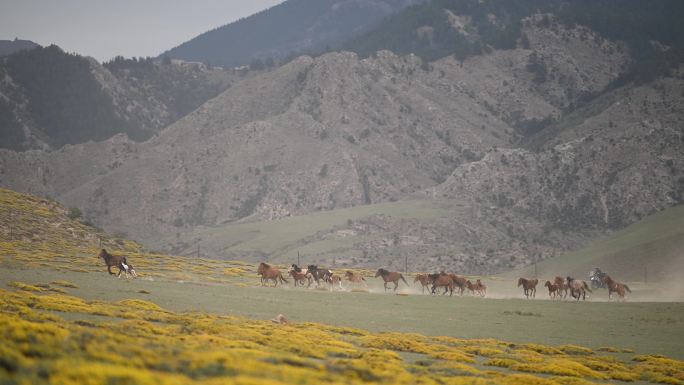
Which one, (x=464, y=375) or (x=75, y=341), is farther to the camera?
(x=464, y=375)

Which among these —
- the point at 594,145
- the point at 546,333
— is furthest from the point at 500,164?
the point at 546,333

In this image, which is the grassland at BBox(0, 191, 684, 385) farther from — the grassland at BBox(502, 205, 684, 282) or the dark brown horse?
the grassland at BBox(502, 205, 684, 282)

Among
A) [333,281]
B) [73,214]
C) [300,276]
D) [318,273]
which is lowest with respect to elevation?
[333,281]

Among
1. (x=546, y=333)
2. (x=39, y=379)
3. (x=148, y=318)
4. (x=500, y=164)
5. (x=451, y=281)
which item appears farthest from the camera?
(x=500, y=164)

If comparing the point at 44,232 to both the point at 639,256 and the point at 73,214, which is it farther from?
the point at 639,256

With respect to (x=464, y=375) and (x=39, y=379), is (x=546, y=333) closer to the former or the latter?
(x=464, y=375)

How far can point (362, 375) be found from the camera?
70.1ft

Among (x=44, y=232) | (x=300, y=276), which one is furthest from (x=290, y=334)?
(x=44, y=232)

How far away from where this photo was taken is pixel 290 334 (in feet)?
108

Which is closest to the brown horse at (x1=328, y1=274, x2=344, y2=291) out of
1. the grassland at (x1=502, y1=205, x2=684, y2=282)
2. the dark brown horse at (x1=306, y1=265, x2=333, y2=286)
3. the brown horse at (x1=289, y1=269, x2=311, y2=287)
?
the dark brown horse at (x1=306, y1=265, x2=333, y2=286)

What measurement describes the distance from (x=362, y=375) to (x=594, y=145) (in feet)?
592

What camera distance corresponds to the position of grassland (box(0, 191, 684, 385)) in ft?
58.4

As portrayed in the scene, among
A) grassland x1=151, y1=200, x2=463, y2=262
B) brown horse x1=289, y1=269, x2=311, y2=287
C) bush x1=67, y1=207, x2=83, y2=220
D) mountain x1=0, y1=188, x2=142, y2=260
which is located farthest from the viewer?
grassland x1=151, y1=200, x2=463, y2=262

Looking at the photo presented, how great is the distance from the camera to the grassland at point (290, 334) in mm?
17797
